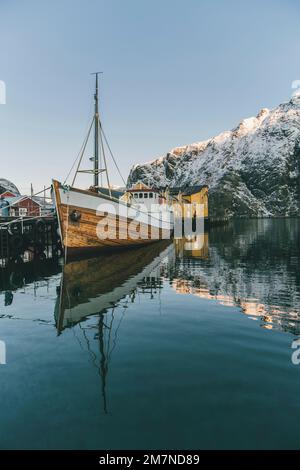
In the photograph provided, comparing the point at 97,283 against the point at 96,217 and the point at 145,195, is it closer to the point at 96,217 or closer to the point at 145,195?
the point at 96,217

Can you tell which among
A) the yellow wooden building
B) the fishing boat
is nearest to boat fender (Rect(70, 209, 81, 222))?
the fishing boat

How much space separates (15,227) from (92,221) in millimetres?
9769

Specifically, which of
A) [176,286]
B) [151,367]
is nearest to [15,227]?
[176,286]

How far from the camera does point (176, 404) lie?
232 inches

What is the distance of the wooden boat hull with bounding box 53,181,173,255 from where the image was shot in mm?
25781

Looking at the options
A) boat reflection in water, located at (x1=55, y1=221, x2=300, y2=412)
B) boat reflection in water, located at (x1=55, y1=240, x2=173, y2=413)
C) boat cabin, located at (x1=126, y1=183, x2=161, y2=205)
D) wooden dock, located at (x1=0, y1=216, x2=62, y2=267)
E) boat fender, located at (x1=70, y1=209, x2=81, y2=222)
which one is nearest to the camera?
boat reflection in water, located at (x1=55, y1=240, x2=173, y2=413)

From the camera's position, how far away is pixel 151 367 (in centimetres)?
757

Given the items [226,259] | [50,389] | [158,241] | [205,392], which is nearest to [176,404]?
[205,392]

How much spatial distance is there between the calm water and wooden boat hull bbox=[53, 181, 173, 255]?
33.7ft

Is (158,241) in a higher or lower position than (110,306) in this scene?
higher

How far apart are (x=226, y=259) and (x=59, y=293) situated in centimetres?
1593

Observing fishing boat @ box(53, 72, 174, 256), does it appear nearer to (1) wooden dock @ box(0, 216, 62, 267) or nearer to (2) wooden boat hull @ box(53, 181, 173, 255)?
(2) wooden boat hull @ box(53, 181, 173, 255)

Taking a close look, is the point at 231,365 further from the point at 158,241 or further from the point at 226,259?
the point at 158,241

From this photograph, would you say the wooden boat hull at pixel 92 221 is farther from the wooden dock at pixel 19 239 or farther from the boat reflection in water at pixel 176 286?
the wooden dock at pixel 19 239
